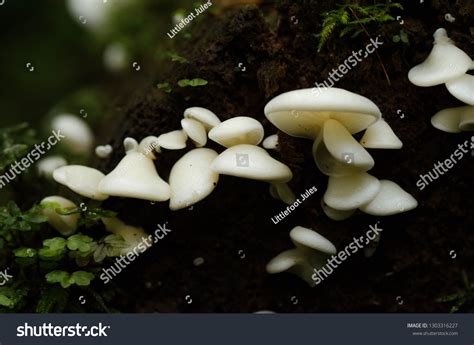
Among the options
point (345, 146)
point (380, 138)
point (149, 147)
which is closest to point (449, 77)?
point (380, 138)

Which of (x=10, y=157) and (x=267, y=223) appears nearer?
(x=267, y=223)

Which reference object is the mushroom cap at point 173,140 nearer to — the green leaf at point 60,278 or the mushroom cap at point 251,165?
the mushroom cap at point 251,165

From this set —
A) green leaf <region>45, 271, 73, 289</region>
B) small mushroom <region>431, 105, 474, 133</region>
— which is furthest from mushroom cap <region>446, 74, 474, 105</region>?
green leaf <region>45, 271, 73, 289</region>

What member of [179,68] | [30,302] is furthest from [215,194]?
[30,302]

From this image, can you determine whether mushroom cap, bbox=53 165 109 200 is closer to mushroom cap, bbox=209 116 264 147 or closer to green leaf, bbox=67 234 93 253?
green leaf, bbox=67 234 93 253

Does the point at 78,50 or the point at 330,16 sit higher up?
the point at 330,16

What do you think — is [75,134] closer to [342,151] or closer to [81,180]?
[81,180]
